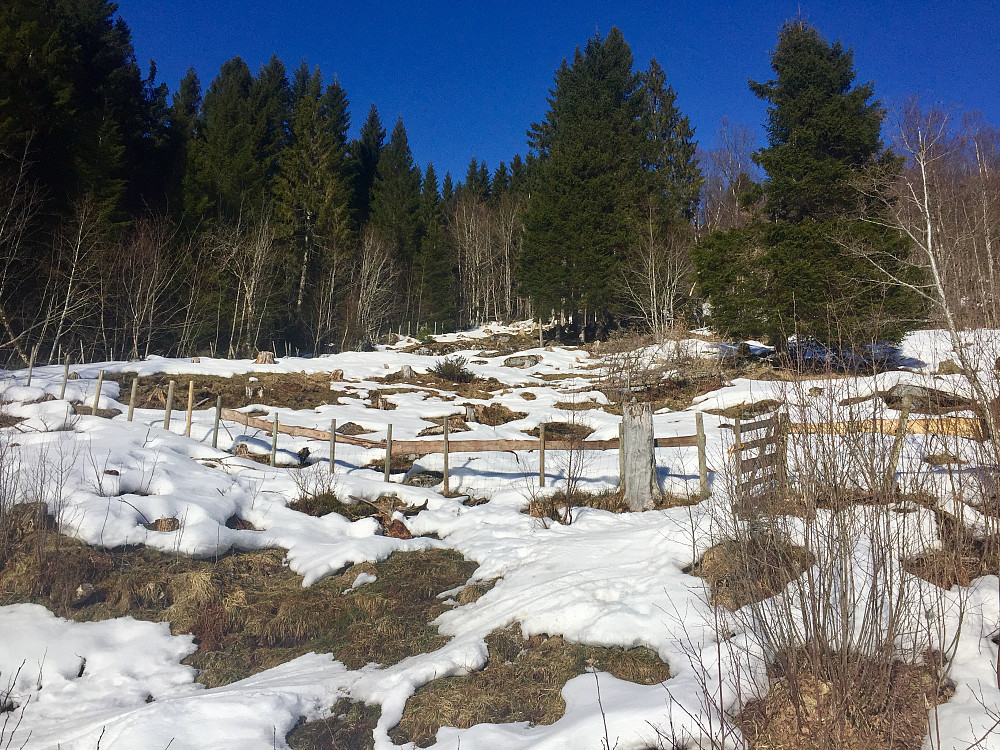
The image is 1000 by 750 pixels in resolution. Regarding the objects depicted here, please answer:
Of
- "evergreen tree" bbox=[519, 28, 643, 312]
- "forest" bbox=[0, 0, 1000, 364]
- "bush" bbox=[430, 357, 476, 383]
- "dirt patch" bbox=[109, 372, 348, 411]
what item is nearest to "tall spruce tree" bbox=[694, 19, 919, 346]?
"forest" bbox=[0, 0, 1000, 364]

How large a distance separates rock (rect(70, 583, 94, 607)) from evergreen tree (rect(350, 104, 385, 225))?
40305mm

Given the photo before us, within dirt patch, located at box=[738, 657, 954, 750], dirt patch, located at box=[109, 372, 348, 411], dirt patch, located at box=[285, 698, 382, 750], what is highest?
dirt patch, located at box=[109, 372, 348, 411]

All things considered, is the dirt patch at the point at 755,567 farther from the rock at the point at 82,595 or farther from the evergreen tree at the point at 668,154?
the evergreen tree at the point at 668,154

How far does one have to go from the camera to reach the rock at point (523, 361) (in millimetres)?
27844

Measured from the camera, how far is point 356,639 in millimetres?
5641

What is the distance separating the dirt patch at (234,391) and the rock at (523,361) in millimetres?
10039

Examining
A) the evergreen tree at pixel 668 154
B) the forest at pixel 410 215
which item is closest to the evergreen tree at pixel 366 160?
the forest at pixel 410 215

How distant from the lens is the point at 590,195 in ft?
110

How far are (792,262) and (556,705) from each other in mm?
17695

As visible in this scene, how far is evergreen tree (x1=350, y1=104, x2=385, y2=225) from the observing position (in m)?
47.5

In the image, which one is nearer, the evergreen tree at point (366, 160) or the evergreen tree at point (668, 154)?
the evergreen tree at point (668, 154)

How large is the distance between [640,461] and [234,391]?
14219 mm

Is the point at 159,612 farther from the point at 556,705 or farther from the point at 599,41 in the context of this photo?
the point at 599,41

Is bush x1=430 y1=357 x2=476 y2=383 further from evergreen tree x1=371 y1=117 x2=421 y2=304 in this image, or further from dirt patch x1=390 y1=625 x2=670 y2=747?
evergreen tree x1=371 y1=117 x2=421 y2=304
